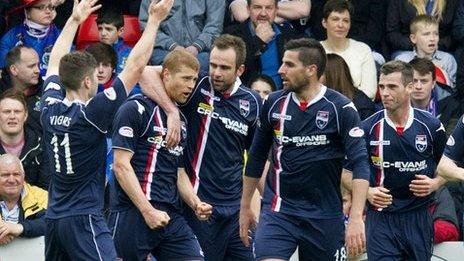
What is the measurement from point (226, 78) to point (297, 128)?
108cm

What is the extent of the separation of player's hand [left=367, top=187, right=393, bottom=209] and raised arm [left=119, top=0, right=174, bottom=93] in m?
2.53

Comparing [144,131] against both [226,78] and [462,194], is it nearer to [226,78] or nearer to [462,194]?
[226,78]

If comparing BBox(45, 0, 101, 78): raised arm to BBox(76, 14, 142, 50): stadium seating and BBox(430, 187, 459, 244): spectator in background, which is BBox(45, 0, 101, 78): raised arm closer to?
BBox(430, 187, 459, 244): spectator in background

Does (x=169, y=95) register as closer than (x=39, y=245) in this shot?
Yes

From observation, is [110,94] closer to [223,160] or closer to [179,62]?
[179,62]

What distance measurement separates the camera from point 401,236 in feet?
43.9

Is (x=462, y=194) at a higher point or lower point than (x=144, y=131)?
lower

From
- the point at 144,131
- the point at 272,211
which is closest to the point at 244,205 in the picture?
the point at 272,211

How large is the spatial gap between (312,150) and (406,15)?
17.0ft

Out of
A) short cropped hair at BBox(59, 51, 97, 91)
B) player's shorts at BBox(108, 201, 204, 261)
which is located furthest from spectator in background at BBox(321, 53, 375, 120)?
short cropped hair at BBox(59, 51, 97, 91)

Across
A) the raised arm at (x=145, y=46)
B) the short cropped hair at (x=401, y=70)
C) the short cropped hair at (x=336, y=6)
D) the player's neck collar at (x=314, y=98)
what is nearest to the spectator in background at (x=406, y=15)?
the short cropped hair at (x=336, y=6)

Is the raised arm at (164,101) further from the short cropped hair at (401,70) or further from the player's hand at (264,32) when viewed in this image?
the player's hand at (264,32)

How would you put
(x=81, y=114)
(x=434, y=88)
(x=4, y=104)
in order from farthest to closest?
(x=434, y=88) → (x=4, y=104) → (x=81, y=114)

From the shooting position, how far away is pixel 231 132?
13328mm
